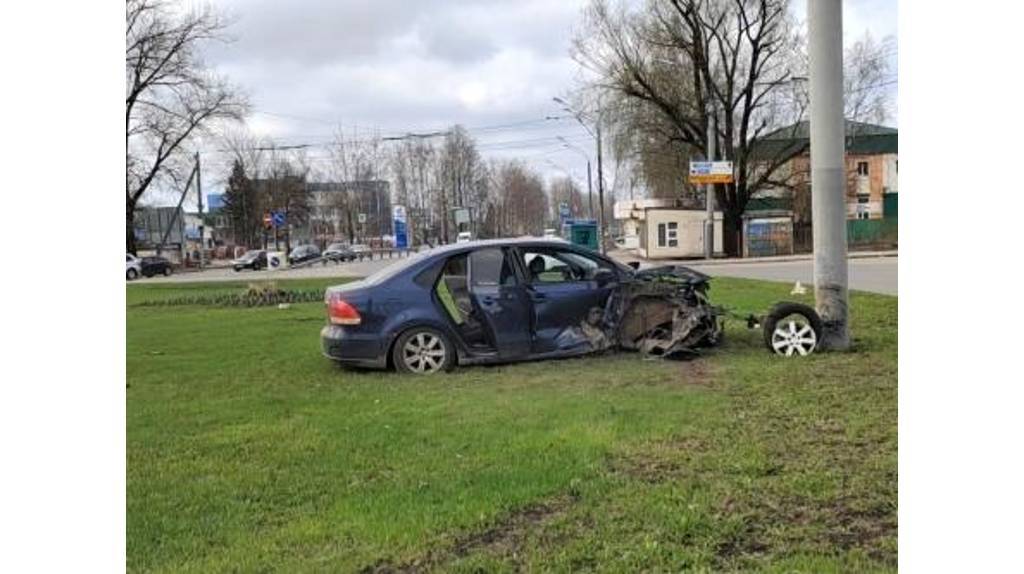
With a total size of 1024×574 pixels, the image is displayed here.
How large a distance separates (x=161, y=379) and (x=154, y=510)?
197 inches

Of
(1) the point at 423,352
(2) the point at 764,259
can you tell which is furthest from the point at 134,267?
(1) the point at 423,352

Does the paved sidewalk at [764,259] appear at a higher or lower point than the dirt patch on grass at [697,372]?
higher

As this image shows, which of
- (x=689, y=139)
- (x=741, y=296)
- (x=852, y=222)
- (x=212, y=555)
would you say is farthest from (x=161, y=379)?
(x=852, y=222)

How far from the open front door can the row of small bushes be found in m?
13.1

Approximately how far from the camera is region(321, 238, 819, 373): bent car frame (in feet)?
28.9

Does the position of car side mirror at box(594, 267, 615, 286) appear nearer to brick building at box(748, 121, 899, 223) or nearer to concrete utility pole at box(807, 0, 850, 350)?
concrete utility pole at box(807, 0, 850, 350)

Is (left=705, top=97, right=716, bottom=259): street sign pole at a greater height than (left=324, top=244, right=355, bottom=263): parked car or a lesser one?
greater

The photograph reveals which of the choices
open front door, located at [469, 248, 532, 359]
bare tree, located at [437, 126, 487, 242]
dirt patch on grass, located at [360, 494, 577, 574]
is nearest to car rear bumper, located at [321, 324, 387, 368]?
open front door, located at [469, 248, 532, 359]

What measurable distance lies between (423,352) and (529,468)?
393 cm

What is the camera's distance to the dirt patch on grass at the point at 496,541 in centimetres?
371

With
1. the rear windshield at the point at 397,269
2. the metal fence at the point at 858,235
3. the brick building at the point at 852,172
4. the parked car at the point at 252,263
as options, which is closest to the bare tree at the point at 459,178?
the parked car at the point at 252,263

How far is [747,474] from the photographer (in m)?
4.73

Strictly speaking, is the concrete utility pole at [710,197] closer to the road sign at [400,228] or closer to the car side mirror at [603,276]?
the road sign at [400,228]

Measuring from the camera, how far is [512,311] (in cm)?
884
